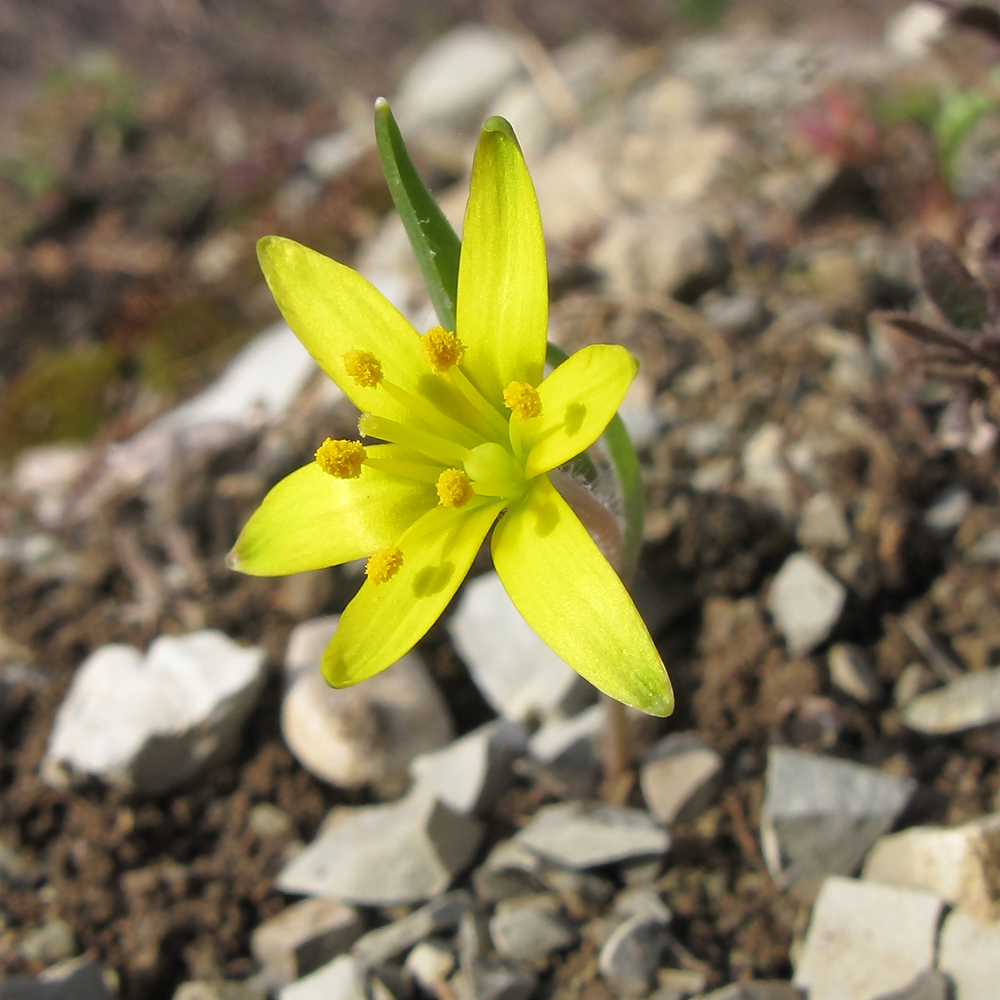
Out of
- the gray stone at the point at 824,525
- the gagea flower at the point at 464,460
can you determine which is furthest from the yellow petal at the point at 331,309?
the gray stone at the point at 824,525

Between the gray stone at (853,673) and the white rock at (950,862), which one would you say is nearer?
the white rock at (950,862)

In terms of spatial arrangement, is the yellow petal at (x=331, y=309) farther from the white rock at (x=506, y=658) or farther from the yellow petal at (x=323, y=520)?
the white rock at (x=506, y=658)

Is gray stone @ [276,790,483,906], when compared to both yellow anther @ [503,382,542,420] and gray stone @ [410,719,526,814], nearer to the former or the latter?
gray stone @ [410,719,526,814]

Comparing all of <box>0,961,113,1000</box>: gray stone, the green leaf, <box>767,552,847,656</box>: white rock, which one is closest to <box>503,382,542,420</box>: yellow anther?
the green leaf

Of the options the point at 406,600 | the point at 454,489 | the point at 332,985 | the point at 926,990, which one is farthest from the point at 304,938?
the point at 926,990

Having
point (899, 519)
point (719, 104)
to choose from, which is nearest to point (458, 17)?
point (719, 104)

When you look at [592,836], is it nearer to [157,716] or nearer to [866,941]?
[866,941]
